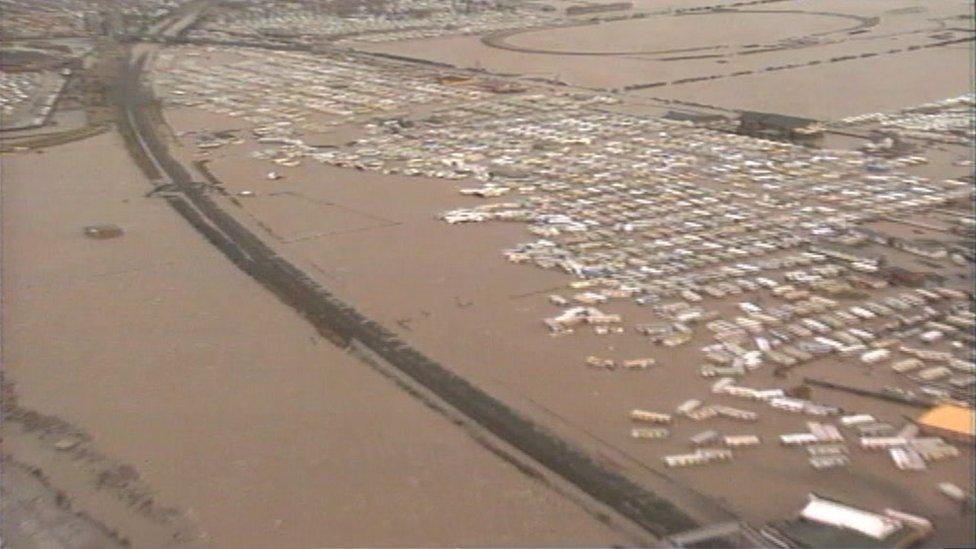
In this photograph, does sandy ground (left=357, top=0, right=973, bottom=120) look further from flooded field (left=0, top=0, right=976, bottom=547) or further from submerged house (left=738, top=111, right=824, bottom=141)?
submerged house (left=738, top=111, right=824, bottom=141)

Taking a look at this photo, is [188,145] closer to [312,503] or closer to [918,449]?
[312,503]

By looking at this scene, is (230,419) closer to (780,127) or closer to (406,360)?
(406,360)

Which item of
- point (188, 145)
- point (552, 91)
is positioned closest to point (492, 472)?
point (188, 145)

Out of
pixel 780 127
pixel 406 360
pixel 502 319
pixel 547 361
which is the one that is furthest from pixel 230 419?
pixel 780 127

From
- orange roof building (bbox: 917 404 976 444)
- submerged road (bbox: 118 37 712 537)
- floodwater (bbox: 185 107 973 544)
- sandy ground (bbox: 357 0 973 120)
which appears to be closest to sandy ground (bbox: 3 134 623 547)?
submerged road (bbox: 118 37 712 537)

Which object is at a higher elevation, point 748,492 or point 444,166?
point 748,492

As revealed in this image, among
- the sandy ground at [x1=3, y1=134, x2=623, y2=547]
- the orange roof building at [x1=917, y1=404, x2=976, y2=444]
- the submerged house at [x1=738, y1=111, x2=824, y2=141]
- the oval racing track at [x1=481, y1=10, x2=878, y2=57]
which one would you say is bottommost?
the oval racing track at [x1=481, y1=10, x2=878, y2=57]
